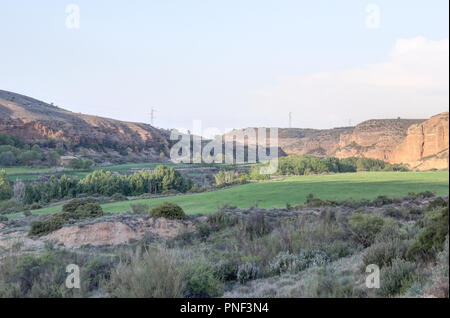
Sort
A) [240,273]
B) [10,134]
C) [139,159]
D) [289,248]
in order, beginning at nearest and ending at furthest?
[240,273] < [289,248] < [10,134] < [139,159]

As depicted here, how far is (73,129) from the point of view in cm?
8175

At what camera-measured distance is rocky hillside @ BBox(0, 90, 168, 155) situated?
240 feet

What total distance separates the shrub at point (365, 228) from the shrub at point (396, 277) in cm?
328

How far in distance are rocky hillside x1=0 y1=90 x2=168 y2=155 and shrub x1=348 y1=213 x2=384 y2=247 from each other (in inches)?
2911

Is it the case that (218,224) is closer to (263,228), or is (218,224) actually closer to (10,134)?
(263,228)

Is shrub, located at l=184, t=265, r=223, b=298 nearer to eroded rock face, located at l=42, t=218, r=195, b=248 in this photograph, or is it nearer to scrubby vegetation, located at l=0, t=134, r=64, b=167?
eroded rock face, located at l=42, t=218, r=195, b=248

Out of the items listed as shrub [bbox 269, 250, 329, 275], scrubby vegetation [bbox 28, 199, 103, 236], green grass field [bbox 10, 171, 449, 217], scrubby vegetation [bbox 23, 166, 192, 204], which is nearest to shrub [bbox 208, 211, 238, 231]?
green grass field [bbox 10, 171, 449, 217]

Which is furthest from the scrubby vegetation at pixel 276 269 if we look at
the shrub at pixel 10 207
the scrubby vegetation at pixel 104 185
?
the scrubby vegetation at pixel 104 185

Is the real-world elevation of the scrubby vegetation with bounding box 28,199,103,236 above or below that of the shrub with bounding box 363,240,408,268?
below

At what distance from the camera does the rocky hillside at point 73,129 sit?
2874 inches

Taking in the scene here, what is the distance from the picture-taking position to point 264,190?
80.9ft

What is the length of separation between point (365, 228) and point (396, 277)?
419 centimetres

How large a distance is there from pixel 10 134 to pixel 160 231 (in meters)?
69.1
